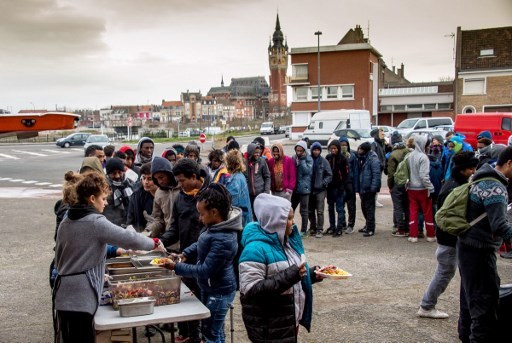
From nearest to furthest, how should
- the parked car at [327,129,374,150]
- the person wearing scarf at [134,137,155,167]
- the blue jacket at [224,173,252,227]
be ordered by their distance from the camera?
the blue jacket at [224,173,252,227] < the person wearing scarf at [134,137,155,167] < the parked car at [327,129,374,150]

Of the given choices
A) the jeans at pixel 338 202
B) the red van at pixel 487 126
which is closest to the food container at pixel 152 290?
the jeans at pixel 338 202

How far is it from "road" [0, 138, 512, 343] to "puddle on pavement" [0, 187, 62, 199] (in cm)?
488

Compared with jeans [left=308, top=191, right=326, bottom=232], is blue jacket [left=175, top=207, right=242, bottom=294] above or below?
above

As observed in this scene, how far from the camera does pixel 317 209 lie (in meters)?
10.5

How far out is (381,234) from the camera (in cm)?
1048

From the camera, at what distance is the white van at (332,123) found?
3659 cm

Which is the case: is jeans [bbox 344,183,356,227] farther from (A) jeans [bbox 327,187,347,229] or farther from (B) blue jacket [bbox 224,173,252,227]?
(B) blue jacket [bbox 224,173,252,227]

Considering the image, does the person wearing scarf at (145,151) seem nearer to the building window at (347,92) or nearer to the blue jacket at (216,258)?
the blue jacket at (216,258)

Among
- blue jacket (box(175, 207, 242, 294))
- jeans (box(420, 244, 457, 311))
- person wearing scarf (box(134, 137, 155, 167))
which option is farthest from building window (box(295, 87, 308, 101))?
blue jacket (box(175, 207, 242, 294))

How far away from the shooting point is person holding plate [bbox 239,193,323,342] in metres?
3.38

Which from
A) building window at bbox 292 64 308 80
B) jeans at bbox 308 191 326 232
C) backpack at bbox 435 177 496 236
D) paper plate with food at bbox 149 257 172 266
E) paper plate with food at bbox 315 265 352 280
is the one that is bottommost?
jeans at bbox 308 191 326 232

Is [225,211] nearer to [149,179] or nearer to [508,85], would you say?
[149,179]

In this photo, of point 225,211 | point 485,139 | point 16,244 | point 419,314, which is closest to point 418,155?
point 485,139

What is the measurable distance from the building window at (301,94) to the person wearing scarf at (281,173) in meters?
45.7
